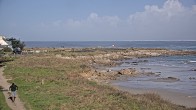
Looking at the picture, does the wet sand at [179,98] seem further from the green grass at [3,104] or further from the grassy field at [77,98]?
the green grass at [3,104]

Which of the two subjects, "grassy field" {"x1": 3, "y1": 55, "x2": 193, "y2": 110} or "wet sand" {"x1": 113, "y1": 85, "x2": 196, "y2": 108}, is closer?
"grassy field" {"x1": 3, "y1": 55, "x2": 193, "y2": 110}

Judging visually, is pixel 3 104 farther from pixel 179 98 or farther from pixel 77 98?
pixel 179 98

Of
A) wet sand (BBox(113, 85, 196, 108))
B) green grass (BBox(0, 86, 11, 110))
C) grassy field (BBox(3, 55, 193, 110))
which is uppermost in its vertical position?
green grass (BBox(0, 86, 11, 110))

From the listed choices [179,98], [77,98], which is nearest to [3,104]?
[77,98]

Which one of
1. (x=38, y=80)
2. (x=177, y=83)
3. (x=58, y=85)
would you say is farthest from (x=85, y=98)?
(x=177, y=83)

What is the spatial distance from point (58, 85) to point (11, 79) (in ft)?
23.8

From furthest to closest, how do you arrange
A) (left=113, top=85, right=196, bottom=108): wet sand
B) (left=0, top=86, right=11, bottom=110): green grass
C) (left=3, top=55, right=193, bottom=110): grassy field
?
(left=113, top=85, right=196, bottom=108): wet sand
(left=3, top=55, right=193, bottom=110): grassy field
(left=0, top=86, right=11, bottom=110): green grass

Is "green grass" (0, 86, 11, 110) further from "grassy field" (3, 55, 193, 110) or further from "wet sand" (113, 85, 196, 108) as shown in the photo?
"wet sand" (113, 85, 196, 108)

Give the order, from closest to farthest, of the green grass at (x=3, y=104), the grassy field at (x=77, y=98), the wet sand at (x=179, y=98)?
1. the green grass at (x=3, y=104)
2. the grassy field at (x=77, y=98)
3. the wet sand at (x=179, y=98)

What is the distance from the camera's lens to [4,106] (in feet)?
73.0

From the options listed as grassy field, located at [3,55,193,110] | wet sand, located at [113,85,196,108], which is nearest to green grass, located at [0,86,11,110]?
grassy field, located at [3,55,193,110]

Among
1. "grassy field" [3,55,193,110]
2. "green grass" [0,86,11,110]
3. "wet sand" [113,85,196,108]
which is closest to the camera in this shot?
"green grass" [0,86,11,110]

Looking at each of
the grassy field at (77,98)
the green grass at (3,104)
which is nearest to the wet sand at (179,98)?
the grassy field at (77,98)

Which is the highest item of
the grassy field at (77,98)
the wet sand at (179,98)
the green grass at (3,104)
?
the green grass at (3,104)
